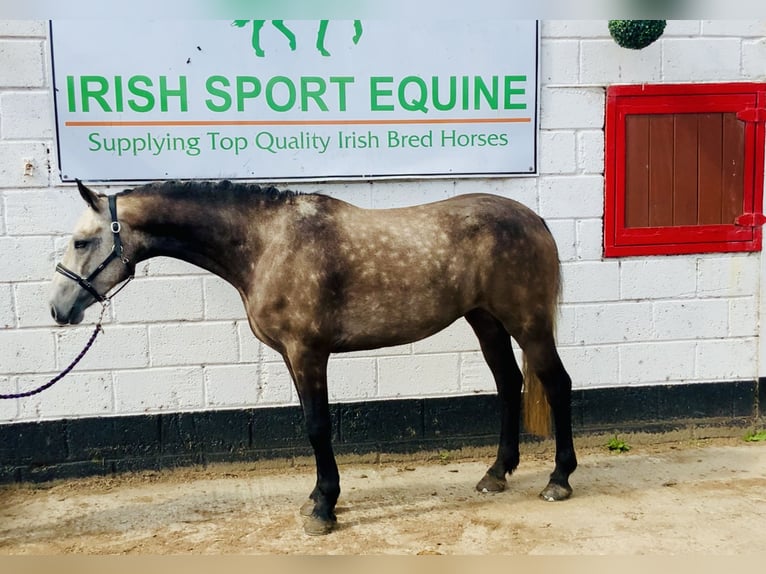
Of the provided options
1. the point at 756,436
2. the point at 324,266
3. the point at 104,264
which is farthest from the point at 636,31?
the point at 104,264

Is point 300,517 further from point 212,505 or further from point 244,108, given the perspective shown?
point 244,108

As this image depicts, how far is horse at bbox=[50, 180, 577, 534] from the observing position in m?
3.10

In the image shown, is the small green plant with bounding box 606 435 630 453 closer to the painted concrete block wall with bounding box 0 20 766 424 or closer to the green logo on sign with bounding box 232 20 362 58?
the painted concrete block wall with bounding box 0 20 766 424

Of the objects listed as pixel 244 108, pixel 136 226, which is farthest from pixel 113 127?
pixel 136 226

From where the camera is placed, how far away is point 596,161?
4.13 meters

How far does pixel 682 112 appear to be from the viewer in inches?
163

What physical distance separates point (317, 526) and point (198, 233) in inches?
53.6

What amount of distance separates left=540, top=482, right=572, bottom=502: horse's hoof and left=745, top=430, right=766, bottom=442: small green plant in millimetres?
1490

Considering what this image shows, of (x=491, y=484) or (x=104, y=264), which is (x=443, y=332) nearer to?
(x=491, y=484)

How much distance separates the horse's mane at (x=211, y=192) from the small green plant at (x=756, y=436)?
3.05 m

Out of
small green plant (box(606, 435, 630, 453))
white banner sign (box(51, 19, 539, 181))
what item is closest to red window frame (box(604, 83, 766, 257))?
→ white banner sign (box(51, 19, 539, 181))

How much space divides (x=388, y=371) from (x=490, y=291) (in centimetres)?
91

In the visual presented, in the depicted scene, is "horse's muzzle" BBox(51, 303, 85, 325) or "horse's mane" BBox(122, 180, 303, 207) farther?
"horse's mane" BBox(122, 180, 303, 207)

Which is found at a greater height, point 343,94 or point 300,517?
point 343,94
